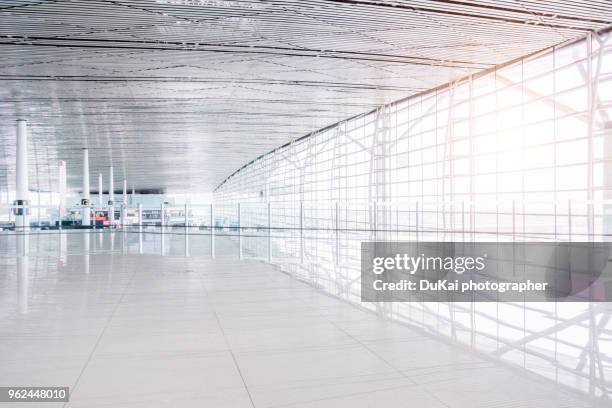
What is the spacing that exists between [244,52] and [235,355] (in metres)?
11.7

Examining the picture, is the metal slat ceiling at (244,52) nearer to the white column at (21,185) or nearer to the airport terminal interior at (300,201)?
the airport terminal interior at (300,201)

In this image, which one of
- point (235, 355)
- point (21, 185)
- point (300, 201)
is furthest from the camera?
point (21, 185)

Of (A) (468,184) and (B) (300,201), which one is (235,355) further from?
(A) (468,184)

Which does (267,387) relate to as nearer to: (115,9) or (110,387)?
(110,387)

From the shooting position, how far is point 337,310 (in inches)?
246

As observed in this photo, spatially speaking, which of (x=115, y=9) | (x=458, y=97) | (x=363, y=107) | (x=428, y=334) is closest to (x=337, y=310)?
(x=428, y=334)

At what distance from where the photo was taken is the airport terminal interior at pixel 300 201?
392 cm

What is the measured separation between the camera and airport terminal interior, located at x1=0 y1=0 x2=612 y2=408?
3.92 m

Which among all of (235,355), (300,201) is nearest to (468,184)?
(300,201)

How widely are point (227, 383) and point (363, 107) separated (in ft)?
73.8

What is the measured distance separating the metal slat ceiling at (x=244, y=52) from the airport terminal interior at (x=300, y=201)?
9 cm

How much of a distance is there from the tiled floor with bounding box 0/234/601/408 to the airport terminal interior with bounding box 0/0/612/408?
3cm

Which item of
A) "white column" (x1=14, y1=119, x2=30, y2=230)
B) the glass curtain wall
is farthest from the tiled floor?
"white column" (x1=14, y1=119, x2=30, y2=230)

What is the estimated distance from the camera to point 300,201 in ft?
57.4
